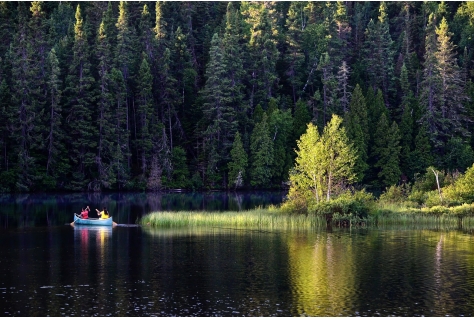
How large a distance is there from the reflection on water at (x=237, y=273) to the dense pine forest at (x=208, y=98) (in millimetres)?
50532

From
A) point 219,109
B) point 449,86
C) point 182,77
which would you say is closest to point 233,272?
point 219,109

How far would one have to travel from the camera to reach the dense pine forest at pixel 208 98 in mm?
112375

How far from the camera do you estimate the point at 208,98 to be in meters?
120

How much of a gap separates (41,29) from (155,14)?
71.1 ft

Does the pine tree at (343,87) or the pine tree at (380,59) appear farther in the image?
the pine tree at (380,59)

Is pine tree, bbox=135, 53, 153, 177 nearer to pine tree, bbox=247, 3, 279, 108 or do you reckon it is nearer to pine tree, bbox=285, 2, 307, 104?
Answer: pine tree, bbox=247, 3, 279, 108

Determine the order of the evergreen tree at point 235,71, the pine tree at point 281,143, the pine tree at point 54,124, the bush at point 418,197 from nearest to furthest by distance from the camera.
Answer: the bush at point 418,197
the pine tree at point 54,124
the pine tree at point 281,143
the evergreen tree at point 235,71

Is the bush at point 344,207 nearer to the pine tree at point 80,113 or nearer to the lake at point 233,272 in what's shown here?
the lake at point 233,272

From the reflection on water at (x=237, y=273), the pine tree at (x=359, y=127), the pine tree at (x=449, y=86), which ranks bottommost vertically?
the reflection on water at (x=237, y=273)

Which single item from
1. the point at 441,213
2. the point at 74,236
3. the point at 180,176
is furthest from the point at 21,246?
the point at 180,176

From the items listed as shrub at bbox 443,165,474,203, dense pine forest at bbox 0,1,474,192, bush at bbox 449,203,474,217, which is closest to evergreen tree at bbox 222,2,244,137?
dense pine forest at bbox 0,1,474,192

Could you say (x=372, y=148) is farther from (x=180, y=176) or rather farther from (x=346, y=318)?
(x=346, y=318)

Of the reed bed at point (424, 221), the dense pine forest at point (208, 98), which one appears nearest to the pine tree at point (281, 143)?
the dense pine forest at point (208, 98)

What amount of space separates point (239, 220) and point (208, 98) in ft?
181
